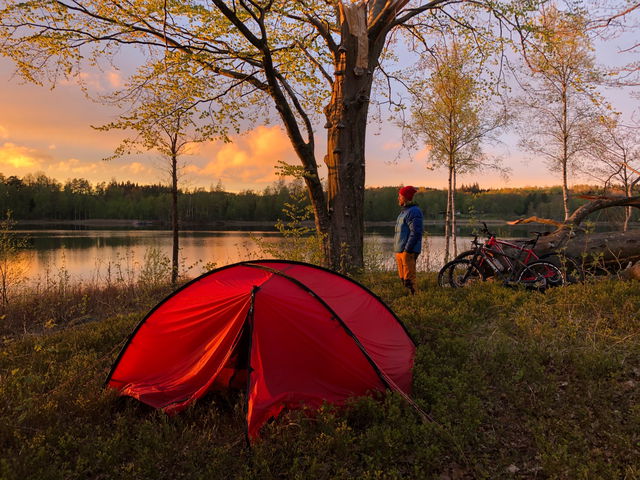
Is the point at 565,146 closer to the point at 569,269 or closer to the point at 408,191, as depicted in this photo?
the point at 569,269

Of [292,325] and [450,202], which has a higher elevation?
[450,202]

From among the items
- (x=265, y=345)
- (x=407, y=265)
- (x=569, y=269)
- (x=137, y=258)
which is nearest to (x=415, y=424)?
(x=265, y=345)

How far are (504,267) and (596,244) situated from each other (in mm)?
2624

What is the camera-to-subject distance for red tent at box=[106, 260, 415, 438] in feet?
13.5

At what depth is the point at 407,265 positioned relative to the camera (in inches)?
299

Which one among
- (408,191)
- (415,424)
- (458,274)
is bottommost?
(415,424)

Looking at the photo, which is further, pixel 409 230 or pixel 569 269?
pixel 569 269

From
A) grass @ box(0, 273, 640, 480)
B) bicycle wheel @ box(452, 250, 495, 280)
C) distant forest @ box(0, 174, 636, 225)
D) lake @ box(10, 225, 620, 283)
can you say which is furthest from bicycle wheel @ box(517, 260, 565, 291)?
distant forest @ box(0, 174, 636, 225)

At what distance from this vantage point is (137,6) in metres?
8.83

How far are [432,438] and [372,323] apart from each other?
164 centimetres

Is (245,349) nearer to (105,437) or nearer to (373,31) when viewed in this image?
(105,437)

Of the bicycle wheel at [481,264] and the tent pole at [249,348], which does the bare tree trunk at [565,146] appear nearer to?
the bicycle wheel at [481,264]

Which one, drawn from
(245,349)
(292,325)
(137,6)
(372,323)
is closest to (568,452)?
(372,323)

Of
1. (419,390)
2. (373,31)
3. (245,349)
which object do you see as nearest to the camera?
(419,390)
